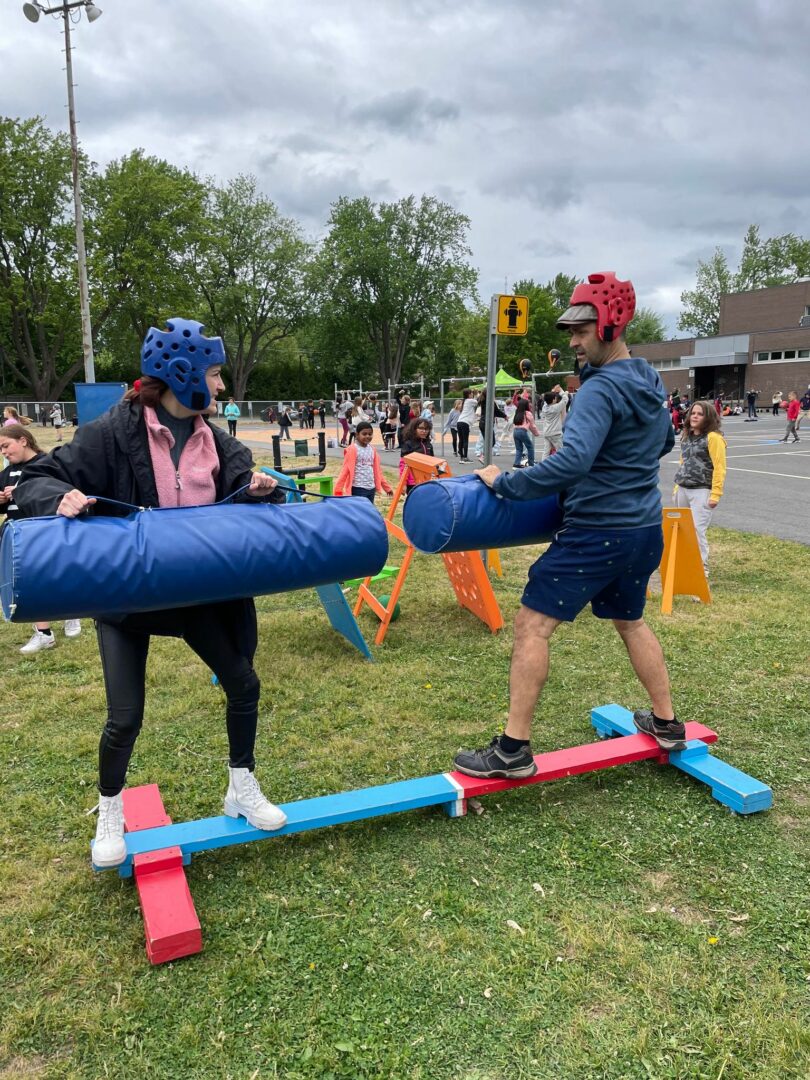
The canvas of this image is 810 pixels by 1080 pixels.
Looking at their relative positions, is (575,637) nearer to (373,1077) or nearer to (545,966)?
(545,966)

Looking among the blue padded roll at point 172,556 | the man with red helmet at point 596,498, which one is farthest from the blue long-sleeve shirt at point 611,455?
the blue padded roll at point 172,556

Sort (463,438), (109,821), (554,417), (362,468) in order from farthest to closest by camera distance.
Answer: (463,438)
(554,417)
(362,468)
(109,821)

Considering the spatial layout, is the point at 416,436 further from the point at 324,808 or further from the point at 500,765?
the point at 324,808

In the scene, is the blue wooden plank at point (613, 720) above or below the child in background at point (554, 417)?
below

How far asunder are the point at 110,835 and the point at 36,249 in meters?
48.5

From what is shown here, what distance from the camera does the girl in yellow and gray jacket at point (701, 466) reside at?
6793 millimetres

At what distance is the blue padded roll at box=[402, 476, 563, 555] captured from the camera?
3.28 meters

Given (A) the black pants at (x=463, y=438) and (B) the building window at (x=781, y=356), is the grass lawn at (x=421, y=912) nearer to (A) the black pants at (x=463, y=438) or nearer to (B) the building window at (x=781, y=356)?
(A) the black pants at (x=463, y=438)

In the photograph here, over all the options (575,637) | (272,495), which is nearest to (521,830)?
(272,495)

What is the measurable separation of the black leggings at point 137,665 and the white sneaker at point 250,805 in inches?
11.7

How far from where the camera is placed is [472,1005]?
2.31 meters

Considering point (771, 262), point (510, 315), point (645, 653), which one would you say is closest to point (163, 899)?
point (645, 653)

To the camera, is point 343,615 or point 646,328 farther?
point 646,328

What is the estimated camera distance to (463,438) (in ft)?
65.3
